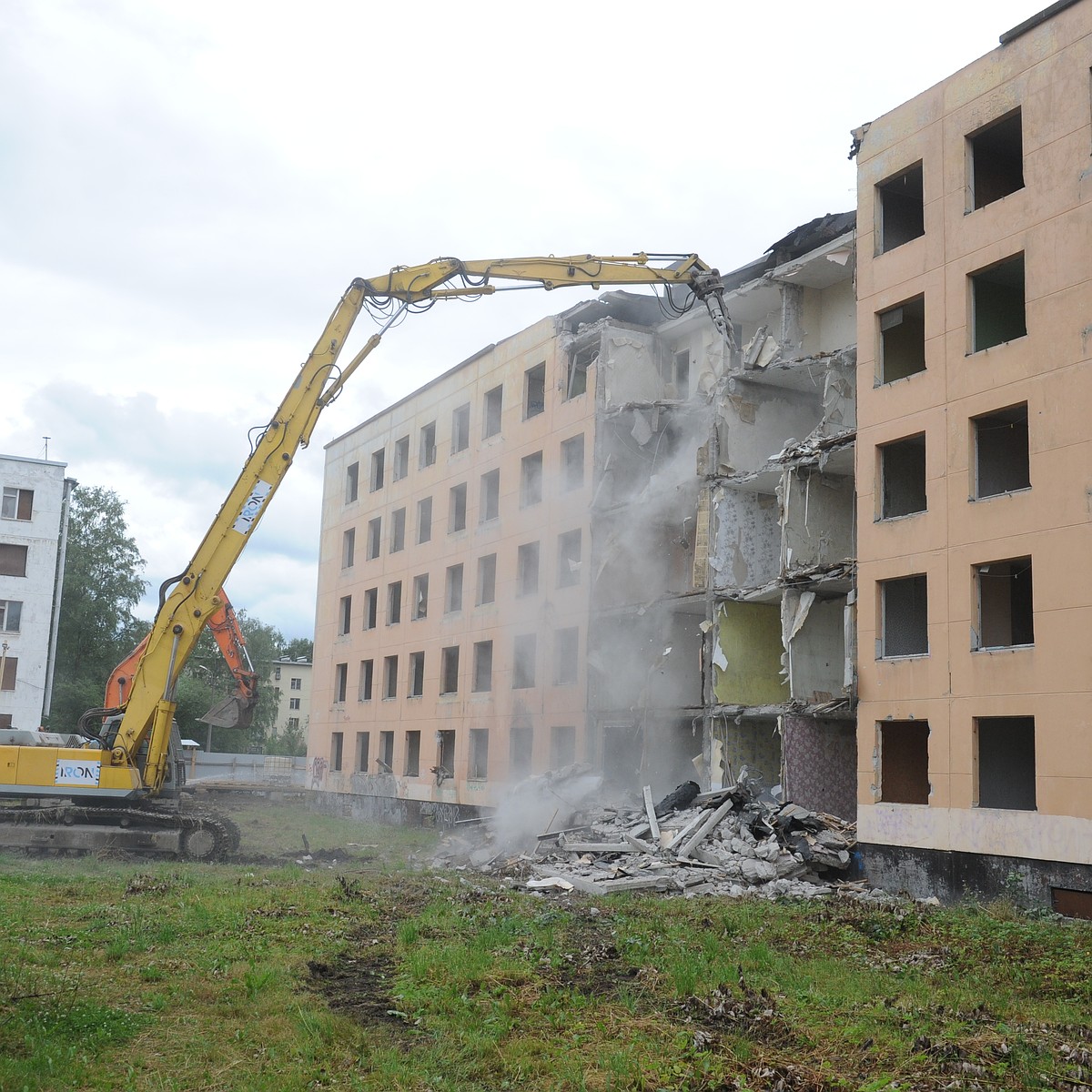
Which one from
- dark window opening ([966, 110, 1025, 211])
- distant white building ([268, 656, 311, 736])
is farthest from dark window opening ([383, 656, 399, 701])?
distant white building ([268, 656, 311, 736])

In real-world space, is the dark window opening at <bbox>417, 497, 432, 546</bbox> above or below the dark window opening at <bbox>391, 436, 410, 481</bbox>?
below

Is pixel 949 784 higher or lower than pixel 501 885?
higher

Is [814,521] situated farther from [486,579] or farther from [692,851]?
[486,579]

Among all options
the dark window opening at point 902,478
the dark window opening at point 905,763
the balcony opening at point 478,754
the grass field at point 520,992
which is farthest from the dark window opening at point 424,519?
the grass field at point 520,992

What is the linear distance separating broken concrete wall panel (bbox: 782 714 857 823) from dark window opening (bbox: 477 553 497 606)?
43.7ft

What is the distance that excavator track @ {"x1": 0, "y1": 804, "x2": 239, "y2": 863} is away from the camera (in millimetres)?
20266

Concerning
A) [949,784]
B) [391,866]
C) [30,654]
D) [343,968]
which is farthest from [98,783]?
[30,654]

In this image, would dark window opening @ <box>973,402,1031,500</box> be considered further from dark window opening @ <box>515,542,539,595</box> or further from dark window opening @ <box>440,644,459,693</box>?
dark window opening @ <box>440,644,459,693</box>

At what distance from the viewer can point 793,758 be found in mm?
22219

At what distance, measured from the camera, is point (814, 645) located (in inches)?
915

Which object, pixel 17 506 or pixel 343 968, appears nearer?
pixel 343 968

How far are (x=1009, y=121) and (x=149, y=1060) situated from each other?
18214 millimetres

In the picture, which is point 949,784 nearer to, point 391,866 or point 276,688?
point 391,866

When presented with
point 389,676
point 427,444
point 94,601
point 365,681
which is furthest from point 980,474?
point 94,601
